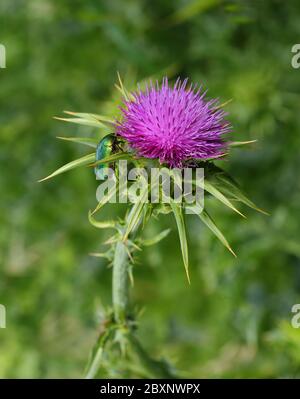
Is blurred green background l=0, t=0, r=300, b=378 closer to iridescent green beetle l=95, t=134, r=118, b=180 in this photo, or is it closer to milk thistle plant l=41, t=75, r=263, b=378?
milk thistle plant l=41, t=75, r=263, b=378

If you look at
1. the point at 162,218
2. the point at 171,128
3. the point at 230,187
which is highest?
the point at 162,218

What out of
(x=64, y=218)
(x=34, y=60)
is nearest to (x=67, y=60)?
(x=34, y=60)

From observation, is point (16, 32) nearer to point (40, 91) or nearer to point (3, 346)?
point (40, 91)

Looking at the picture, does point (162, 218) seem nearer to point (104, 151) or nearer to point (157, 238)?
point (157, 238)

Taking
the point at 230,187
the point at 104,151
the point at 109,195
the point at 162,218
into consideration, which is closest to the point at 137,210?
the point at 109,195

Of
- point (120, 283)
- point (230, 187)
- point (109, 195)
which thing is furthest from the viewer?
point (120, 283)

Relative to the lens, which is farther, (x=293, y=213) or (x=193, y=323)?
(x=193, y=323)
